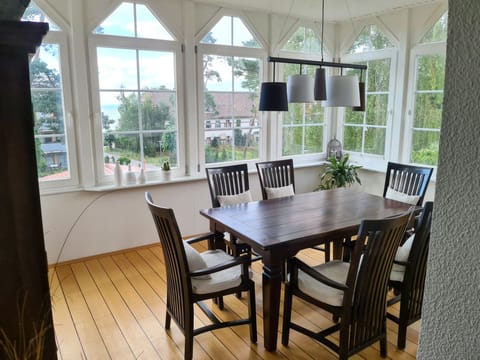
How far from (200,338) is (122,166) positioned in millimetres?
2067

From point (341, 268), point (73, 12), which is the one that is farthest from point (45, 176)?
point (341, 268)

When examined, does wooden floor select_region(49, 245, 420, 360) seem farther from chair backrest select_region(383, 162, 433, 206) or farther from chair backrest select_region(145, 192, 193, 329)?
chair backrest select_region(383, 162, 433, 206)

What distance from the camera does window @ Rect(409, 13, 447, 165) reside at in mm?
4055

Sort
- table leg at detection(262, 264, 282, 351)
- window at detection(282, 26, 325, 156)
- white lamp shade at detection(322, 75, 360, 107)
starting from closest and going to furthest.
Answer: table leg at detection(262, 264, 282, 351)
white lamp shade at detection(322, 75, 360, 107)
window at detection(282, 26, 325, 156)

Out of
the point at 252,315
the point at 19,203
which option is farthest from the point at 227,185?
the point at 19,203

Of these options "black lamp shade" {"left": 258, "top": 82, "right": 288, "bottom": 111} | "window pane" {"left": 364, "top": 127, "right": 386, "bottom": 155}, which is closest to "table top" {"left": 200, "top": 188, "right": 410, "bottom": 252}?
"black lamp shade" {"left": 258, "top": 82, "right": 288, "bottom": 111}

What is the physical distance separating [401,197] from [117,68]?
2.99m

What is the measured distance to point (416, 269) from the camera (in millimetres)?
2275

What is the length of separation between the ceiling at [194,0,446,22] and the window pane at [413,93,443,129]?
0.99m

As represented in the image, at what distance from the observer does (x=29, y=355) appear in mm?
1016

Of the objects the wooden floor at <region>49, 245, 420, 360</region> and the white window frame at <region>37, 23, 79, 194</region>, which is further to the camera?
the white window frame at <region>37, 23, 79, 194</region>

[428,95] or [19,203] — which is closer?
[19,203]

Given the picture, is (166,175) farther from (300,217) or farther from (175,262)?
(175,262)

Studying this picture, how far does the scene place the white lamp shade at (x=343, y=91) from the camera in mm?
2637
